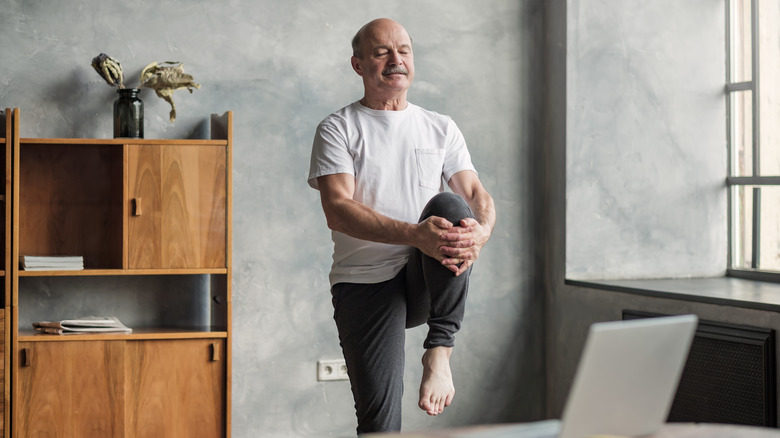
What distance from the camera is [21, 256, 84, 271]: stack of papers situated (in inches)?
119

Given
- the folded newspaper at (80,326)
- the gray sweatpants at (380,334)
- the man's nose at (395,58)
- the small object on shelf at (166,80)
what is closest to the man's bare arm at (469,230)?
the gray sweatpants at (380,334)

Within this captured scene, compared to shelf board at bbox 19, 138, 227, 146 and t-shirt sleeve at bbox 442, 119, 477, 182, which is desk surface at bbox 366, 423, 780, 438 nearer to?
t-shirt sleeve at bbox 442, 119, 477, 182

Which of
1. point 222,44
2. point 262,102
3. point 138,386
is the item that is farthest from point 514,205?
point 138,386

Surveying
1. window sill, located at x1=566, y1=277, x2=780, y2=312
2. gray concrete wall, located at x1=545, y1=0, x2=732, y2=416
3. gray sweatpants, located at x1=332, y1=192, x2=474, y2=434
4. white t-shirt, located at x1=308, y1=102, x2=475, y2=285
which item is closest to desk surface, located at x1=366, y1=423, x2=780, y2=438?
gray sweatpants, located at x1=332, y1=192, x2=474, y2=434

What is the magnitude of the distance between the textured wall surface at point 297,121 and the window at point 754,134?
91 cm

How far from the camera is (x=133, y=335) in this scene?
10.0ft

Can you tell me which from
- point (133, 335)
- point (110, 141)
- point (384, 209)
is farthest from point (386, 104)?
point (133, 335)

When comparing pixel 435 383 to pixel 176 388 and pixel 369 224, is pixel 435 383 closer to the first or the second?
pixel 369 224

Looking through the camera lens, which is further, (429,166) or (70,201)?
(70,201)

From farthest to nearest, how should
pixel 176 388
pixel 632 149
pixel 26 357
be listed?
pixel 632 149
pixel 176 388
pixel 26 357

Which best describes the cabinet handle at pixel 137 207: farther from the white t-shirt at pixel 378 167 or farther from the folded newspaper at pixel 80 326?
the white t-shirt at pixel 378 167

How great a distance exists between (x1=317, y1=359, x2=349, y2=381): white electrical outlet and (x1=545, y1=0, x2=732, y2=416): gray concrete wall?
104cm

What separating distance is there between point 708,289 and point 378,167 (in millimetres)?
1588

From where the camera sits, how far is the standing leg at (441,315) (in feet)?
6.79
